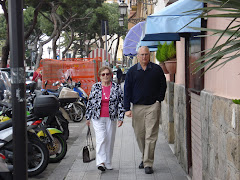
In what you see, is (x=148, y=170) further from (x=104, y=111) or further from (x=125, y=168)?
(x=104, y=111)

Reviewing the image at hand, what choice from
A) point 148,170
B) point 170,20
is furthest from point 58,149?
point 170,20

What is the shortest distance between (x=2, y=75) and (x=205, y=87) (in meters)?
5.77

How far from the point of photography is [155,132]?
270 inches

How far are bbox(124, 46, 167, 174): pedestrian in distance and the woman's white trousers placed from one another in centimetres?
35

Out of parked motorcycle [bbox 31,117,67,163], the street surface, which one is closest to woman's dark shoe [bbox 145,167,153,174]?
the street surface

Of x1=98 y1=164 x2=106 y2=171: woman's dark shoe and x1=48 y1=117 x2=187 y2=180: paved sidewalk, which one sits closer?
x1=48 y1=117 x2=187 y2=180: paved sidewalk

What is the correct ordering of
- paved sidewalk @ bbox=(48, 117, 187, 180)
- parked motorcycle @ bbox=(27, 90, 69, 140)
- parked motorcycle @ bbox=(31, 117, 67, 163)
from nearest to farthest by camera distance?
paved sidewalk @ bbox=(48, 117, 187, 180) < parked motorcycle @ bbox=(31, 117, 67, 163) < parked motorcycle @ bbox=(27, 90, 69, 140)

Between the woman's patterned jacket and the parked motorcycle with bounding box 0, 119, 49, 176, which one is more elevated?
the woman's patterned jacket

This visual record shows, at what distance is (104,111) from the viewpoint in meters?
6.84

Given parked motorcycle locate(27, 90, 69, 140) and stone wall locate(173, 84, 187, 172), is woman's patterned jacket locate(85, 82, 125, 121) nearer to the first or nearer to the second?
stone wall locate(173, 84, 187, 172)

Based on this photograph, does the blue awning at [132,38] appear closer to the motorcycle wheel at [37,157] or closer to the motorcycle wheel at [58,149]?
the motorcycle wheel at [58,149]

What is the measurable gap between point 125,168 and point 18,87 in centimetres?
324

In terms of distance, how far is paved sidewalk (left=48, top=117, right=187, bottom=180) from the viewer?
6.70 m

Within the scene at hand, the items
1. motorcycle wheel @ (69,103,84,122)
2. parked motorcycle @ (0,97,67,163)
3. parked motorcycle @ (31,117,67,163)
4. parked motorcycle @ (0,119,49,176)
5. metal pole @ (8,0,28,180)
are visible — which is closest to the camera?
metal pole @ (8,0,28,180)
